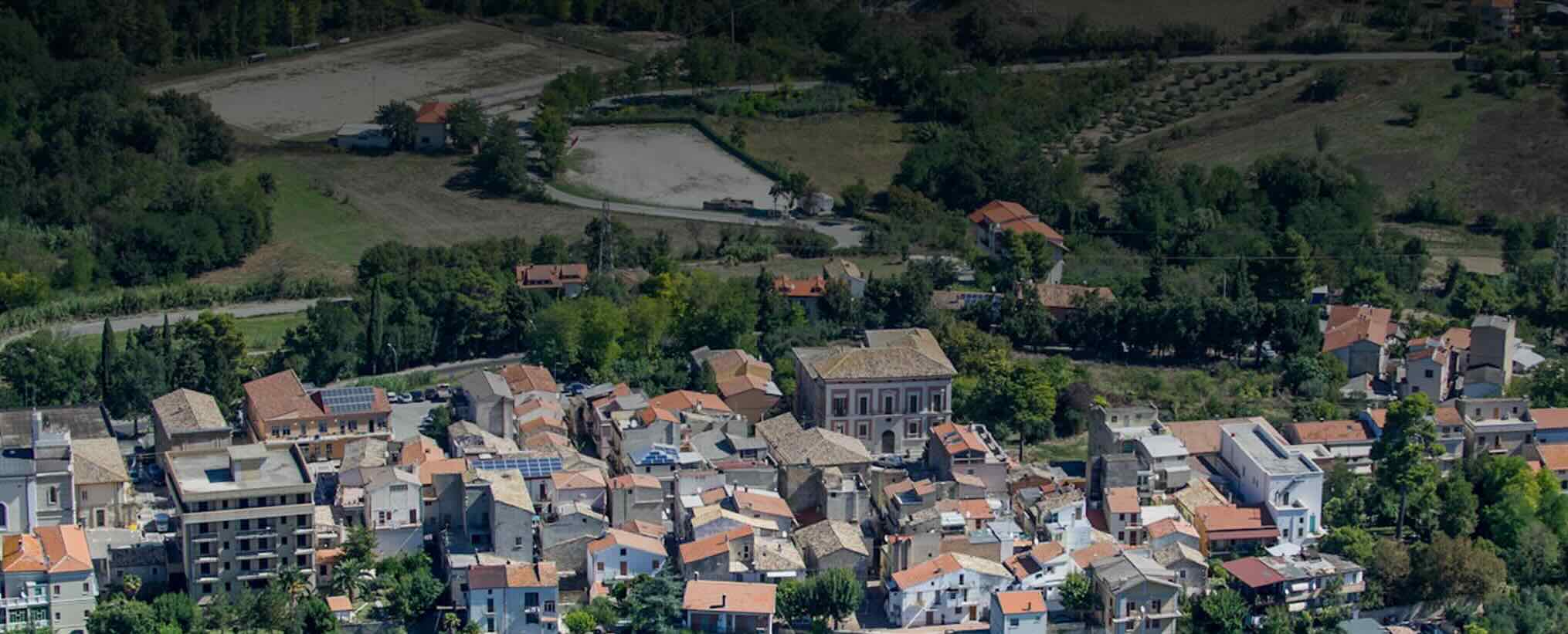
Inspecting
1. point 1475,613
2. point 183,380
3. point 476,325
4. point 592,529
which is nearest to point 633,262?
point 476,325

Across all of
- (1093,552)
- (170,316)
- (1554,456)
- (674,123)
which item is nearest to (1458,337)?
(1554,456)

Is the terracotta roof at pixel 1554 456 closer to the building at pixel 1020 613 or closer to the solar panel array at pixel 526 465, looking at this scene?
the building at pixel 1020 613

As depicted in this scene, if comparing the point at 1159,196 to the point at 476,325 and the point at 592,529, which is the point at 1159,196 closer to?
the point at 476,325

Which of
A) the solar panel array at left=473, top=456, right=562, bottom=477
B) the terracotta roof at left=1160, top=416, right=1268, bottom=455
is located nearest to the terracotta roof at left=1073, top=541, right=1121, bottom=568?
the terracotta roof at left=1160, top=416, right=1268, bottom=455

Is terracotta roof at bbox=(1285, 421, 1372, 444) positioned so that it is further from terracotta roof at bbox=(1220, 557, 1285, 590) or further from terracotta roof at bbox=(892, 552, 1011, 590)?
terracotta roof at bbox=(892, 552, 1011, 590)

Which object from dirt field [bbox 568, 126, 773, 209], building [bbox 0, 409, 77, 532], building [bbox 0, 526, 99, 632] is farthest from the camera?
dirt field [bbox 568, 126, 773, 209]

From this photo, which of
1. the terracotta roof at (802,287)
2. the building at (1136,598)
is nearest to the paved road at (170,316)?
the terracotta roof at (802,287)
